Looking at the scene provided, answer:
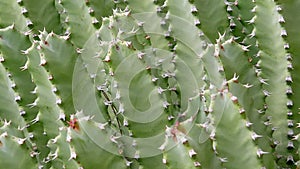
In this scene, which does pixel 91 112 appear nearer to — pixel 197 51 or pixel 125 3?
pixel 197 51

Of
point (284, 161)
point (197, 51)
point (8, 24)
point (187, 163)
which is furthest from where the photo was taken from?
point (8, 24)

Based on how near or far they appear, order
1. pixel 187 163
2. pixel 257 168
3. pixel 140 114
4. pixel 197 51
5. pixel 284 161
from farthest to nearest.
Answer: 1. pixel 197 51
2. pixel 284 161
3. pixel 140 114
4. pixel 257 168
5. pixel 187 163

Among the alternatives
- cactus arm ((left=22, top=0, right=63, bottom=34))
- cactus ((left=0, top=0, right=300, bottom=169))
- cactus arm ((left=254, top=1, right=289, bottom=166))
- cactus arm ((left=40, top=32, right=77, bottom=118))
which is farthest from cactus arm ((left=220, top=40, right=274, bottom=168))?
cactus arm ((left=22, top=0, right=63, bottom=34))

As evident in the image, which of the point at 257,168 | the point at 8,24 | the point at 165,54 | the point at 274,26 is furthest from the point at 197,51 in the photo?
the point at 8,24

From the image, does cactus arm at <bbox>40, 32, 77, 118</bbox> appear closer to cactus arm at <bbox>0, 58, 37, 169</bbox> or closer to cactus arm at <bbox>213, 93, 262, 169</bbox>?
cactus arm at <bbox>0, 58, 37, 169</bbox>

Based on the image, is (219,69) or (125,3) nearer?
(219,69)

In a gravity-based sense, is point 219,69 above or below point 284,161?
above

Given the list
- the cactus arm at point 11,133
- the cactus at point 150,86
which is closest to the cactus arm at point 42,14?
the cactus at point 150,86
